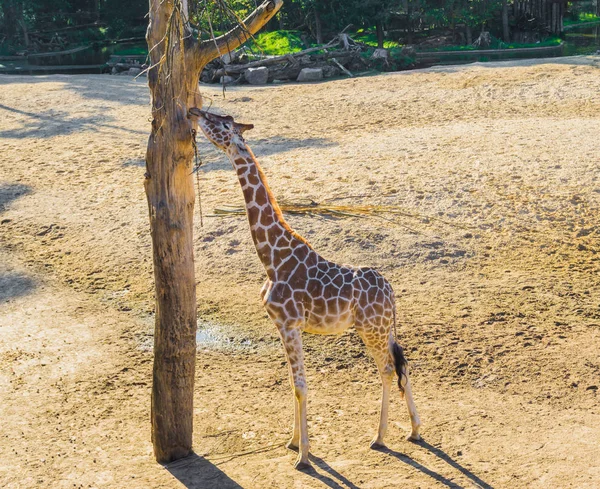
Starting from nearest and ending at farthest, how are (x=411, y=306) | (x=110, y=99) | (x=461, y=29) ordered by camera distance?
(x=411, y=306)
(x=110, y=99)
(x=461, y=29)

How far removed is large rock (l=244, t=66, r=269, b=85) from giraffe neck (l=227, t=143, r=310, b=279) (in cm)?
1379

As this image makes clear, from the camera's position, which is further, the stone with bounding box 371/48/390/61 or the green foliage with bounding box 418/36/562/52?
the green foliage with bounding box 418/36/562/52

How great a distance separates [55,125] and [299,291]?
423 inches

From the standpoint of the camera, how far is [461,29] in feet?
87.2

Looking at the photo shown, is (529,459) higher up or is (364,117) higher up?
(364,117)

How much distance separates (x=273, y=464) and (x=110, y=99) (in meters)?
12.5

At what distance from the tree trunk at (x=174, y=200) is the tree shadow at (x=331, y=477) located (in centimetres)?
98

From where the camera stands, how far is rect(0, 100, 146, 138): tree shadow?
581 inches

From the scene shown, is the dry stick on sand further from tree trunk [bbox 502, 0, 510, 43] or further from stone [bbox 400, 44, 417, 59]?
tree trunk [bbox 502, 0, 510, 43]

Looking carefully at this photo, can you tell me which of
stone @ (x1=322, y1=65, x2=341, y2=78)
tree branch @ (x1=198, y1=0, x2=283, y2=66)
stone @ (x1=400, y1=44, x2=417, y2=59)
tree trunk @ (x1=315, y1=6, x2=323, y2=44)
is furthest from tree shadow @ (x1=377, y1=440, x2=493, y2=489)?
tree trunk @ (x1=315, y1=6, x2=323, y2=44)

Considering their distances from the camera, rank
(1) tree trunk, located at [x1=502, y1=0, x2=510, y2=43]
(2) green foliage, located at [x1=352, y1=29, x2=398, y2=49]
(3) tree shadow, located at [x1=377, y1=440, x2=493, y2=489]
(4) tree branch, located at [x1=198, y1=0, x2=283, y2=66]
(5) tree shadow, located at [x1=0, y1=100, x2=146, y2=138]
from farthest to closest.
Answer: (2) green foliage, located at [x1=352, y1=29, x2=398, y2=49], (1) tree trunk, located at [x1=502, y1=0, x2=510, y2=43], (5) tree shadow, located at [x1=0, y1=100, x2=146, y2=138], (3) tree shadow, located at [x1=377, y1=440, x2=493, y2=489], (4) tree branch, located at [x1=198, y1=0, x2=283, y2=66]

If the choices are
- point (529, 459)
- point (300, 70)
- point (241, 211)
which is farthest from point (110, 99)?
point (529, 459)

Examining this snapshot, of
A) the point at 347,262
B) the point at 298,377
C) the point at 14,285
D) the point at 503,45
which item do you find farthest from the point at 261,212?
the point at 503,45

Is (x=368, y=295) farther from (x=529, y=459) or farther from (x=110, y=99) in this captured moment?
(x=110, y=99)
